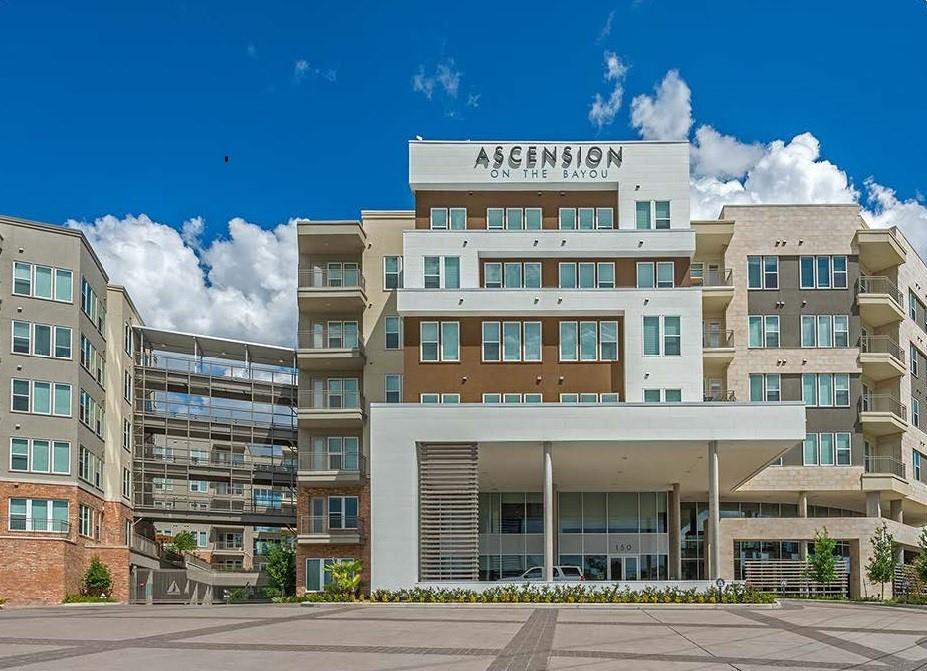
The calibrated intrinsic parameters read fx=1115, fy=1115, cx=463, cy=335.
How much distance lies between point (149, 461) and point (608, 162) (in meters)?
34.2

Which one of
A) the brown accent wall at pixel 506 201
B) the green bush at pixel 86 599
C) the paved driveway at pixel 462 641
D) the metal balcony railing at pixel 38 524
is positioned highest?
the brown accent wall at pixel 506 201

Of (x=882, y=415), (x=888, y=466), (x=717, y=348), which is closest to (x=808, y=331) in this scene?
(x=717, y=348)

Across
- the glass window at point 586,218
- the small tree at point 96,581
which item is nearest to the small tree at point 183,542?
the small tree at point 96,581

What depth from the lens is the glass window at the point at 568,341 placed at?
49.1 m

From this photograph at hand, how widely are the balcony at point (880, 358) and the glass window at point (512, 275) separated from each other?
20.3 m

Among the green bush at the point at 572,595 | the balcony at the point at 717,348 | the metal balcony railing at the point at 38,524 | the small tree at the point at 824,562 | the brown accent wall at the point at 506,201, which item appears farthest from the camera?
the balcony at the point at 717,348

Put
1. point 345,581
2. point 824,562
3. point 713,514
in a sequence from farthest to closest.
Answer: point 824,562, point 345,581, point 713,514

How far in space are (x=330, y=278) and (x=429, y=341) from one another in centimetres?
988

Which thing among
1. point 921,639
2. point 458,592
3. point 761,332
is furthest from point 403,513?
point 761,332

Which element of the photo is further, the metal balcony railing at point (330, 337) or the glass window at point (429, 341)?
the metal balcony railing at point (330, 337)

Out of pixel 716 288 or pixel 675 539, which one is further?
pixel 716 288

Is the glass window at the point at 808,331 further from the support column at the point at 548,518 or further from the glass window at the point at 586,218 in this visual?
the support column at the point at 548,518

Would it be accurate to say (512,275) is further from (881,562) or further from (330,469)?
(881,562)

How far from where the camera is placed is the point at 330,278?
57.3 m
